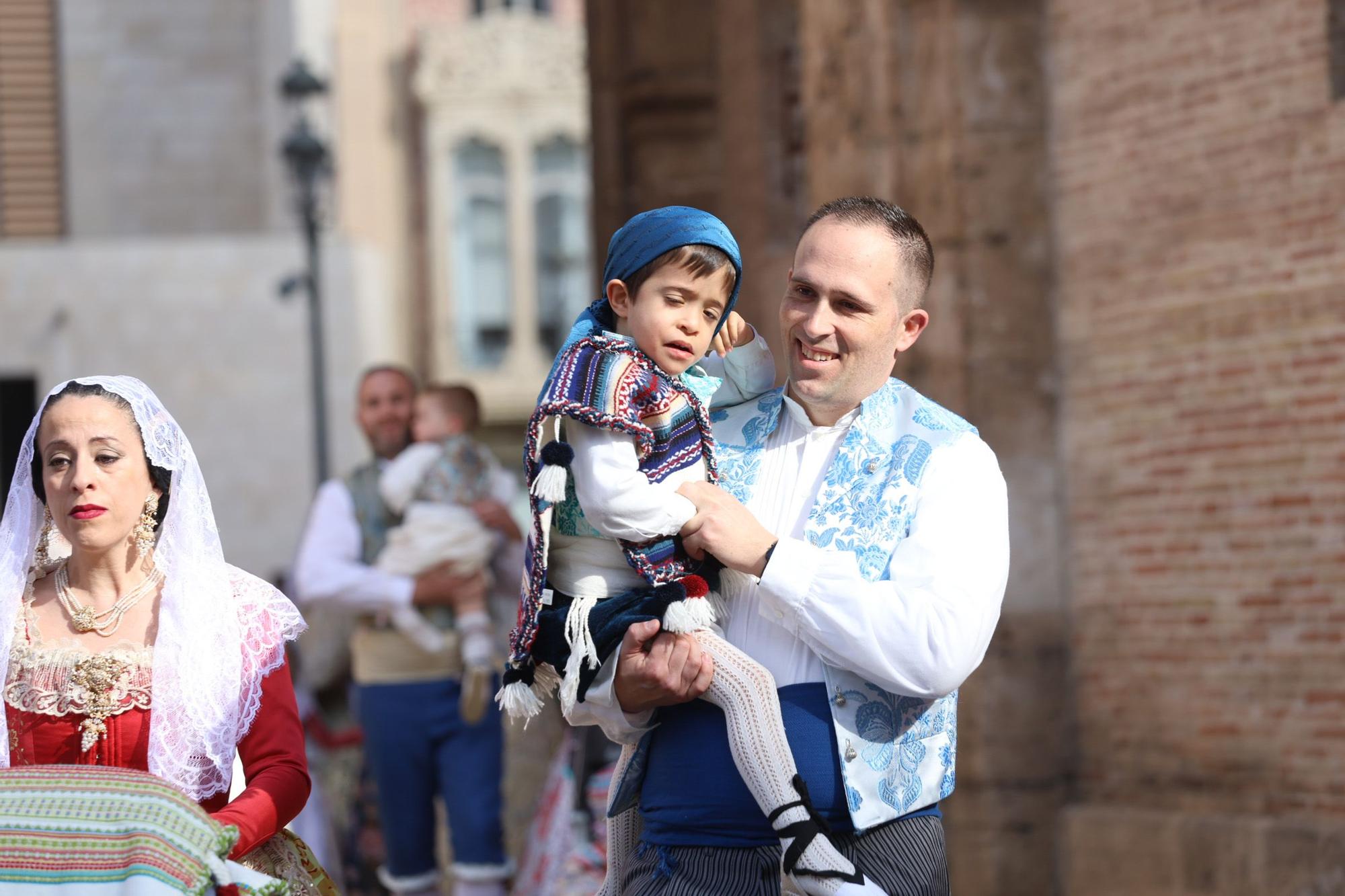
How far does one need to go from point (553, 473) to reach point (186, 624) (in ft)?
2.81

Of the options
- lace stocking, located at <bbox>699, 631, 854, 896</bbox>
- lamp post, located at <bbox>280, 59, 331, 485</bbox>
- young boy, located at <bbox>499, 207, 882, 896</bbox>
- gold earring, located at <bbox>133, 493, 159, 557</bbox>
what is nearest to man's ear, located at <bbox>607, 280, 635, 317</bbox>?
young boy, located at <bbox>499, 207, 882, 896</bbox>

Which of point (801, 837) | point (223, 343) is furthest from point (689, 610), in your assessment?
point (223, 343)

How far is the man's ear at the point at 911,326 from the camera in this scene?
13.3 feet

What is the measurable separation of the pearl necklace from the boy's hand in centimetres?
130

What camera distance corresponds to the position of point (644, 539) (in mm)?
3824

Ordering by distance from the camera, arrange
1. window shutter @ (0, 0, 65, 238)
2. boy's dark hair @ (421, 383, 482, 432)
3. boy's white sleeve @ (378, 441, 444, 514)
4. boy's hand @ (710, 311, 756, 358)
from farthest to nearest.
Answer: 1. window shutter @ (0, 0, 65, 238)
2. boy's dark hair @ (421, 383, 482, 432)
3. boy's white sleeve @ (378, 441, 444, 514)
4. boy's hand @ (710, 311, 756, 358)

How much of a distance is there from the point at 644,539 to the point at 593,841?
153 inches

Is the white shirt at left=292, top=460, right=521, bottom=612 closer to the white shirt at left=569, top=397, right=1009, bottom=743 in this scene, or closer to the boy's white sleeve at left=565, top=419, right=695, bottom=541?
the white shirt at left=569, top=397, right=1009, bottom=743

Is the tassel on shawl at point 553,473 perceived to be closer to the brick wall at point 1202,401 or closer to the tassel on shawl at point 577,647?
the tassel on shawl at point 577,647

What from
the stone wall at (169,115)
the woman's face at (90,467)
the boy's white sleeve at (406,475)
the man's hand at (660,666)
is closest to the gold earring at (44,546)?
the woman's face at (90,467)

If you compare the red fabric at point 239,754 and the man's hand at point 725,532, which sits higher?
the man's hand at point 725,532

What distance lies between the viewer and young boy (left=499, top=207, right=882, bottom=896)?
3.76 meters

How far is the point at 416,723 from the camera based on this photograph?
7.61 m

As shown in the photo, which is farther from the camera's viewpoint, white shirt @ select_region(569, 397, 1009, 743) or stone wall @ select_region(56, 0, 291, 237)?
stone wall @ select_region(56, 0, 291, 237)
